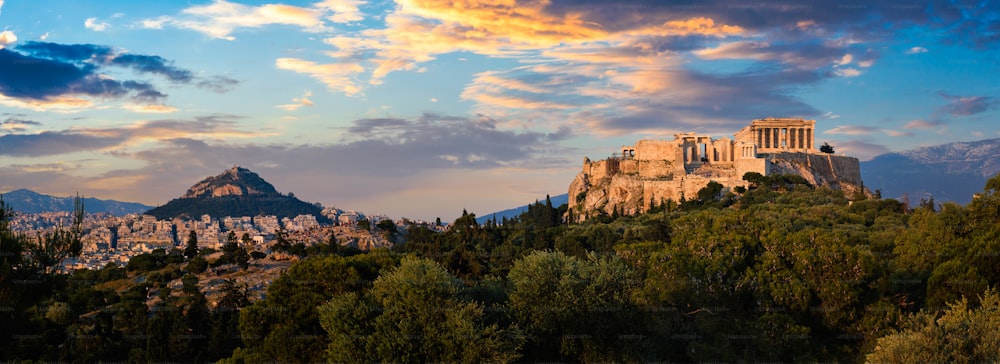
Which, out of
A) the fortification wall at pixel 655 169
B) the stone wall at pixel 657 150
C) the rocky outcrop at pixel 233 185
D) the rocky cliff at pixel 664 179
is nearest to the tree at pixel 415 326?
the rocky cliff at pixel 664 179

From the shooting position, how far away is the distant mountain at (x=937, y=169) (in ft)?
403

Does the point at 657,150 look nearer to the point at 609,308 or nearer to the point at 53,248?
the point at 609,308

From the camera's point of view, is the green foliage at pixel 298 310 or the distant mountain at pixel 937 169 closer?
the green foliage at pixel 298 310

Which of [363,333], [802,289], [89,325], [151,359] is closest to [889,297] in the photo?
[802,289]

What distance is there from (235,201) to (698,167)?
110666mm

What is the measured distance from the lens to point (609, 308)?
2397 cm

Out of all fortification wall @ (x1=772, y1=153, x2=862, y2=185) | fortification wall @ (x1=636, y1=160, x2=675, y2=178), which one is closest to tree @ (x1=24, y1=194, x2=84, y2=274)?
fortification wall @ (x1=636, y1=160, x2=675, y2=178)

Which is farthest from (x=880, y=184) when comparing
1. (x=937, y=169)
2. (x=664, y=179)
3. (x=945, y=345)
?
(x=945, y=345)

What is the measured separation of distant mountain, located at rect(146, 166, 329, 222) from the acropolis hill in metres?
84.1

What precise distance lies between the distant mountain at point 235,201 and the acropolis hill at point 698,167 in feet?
276

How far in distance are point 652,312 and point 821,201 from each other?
1703 inches

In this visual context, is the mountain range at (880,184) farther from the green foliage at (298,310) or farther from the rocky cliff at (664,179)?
the green foliage at (298,310)

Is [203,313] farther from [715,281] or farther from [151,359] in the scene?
[715,281]

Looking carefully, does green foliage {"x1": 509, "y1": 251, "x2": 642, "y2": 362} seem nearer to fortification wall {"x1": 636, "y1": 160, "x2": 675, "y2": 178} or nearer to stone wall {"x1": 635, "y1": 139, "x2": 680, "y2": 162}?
fortification wall {"x1": 636, "y1": 160, "x2": 675, "y2": 178}
